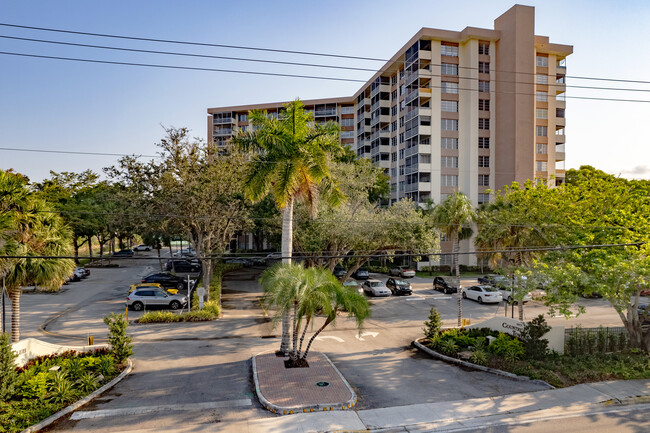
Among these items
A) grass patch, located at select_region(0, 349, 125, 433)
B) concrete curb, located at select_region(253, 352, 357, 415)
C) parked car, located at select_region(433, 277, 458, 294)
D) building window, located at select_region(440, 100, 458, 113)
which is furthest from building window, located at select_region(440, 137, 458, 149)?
grass patch, located at select_region(0, 349, 125, 433)

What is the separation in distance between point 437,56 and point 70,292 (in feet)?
163

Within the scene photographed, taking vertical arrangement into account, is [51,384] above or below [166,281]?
below

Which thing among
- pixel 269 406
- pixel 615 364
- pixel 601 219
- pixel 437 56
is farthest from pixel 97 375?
pixel 437 56

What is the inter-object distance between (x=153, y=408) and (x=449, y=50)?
5410 cm

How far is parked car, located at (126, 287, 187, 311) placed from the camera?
93.9 ft

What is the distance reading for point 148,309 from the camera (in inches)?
1136

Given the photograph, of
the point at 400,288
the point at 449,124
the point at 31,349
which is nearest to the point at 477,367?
the point at 400,288

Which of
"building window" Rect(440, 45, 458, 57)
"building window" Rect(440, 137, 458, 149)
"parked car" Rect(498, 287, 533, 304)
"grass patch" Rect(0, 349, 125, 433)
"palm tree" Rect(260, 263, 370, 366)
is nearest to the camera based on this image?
"grass patch" Rect(0, 349, 125, 433)

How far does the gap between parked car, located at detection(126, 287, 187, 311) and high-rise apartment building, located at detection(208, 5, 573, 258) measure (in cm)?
3477

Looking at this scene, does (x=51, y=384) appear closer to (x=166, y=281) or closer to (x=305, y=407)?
(x=305, y=407)

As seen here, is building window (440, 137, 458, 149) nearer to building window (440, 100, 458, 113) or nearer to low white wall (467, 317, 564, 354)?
building window (440, 100, 458, 113)

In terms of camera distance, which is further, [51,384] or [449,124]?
[449,124]

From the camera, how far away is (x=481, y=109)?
5328 cm

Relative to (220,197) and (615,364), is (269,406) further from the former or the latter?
(220,197)
